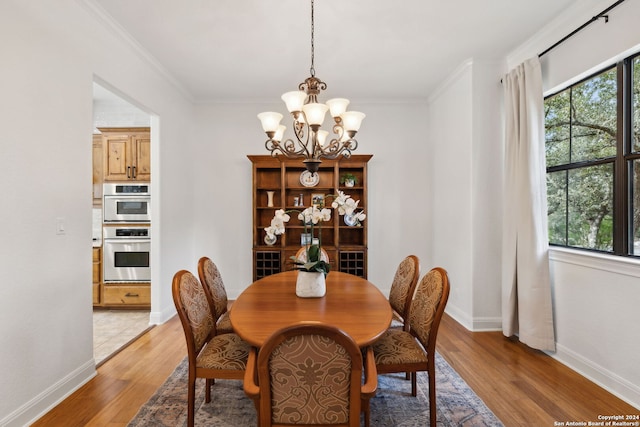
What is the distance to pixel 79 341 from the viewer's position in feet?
7.94

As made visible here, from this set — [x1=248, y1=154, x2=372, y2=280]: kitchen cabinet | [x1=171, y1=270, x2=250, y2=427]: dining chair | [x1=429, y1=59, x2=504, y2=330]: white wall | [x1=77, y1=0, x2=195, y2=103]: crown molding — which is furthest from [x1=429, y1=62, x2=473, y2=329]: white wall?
[x1=77, y1=0, x2=195, y2=103]: crown molding

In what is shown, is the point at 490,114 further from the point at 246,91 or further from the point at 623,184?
the point at 246,91

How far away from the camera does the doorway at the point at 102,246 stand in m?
3.46

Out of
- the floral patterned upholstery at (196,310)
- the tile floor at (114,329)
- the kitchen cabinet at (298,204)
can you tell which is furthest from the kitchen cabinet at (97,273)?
the floral patterned upholstery at (196,310)

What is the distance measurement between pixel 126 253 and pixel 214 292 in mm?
2391

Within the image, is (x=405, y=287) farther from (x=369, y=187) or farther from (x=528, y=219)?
(x=369, y=187)

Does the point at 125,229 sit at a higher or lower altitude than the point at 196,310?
higher

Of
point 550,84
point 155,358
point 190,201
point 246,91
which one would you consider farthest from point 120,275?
point 550,84

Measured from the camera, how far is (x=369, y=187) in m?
4.73

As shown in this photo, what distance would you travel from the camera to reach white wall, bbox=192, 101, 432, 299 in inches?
186

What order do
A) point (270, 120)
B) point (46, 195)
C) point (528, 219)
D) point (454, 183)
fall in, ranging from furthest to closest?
point (454, 183), point (528, 219), point (270, 120), point (46, 195)

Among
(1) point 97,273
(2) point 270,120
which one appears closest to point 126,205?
(1) point 97,273

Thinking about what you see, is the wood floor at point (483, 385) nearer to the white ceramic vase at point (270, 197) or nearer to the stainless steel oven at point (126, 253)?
the stainless steel oven at point (126, 253)

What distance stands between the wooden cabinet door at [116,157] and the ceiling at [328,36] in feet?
3.60
